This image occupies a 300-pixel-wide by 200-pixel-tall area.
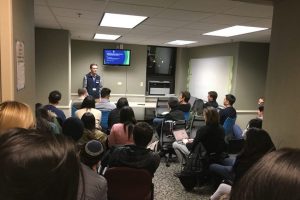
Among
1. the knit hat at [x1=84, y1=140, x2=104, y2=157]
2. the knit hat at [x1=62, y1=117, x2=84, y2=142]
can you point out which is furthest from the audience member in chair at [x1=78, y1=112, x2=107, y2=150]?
the knit hat at [x1=84, y1=140, x2=104, y2=157]

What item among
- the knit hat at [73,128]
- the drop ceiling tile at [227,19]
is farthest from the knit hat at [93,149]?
the drop ceiling tile at [227,19]

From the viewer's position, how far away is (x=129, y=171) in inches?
85.3

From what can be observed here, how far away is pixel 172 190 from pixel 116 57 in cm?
507

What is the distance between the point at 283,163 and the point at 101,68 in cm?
760

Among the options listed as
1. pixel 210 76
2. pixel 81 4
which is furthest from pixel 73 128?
pixel 210 76

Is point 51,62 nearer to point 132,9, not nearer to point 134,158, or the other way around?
point 132,9

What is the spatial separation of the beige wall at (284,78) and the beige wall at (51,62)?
14.3 feet

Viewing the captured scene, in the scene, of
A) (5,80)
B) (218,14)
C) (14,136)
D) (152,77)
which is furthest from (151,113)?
(14,136)

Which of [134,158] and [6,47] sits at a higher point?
[6,47]

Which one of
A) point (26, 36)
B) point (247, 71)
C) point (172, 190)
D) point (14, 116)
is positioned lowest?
point (172, 190)

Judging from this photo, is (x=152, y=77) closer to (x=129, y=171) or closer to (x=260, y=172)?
(x=129, y=171)

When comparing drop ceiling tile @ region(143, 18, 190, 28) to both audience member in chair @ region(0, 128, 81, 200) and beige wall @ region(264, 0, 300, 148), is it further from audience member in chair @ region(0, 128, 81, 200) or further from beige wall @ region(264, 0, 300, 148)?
audience member in chair @ region(0, 128, 81, 200)

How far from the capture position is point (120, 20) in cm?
410

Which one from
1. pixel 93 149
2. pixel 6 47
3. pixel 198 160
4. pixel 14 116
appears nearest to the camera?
pixel 14 116
